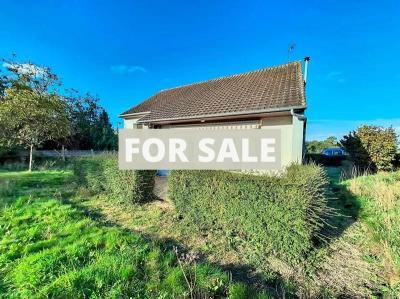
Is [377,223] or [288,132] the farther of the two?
[288,132]

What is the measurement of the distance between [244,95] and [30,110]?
1186cm

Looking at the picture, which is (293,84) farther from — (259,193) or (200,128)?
(259,193)

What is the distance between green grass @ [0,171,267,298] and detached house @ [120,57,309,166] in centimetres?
565

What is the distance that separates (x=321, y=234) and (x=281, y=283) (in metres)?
1.71

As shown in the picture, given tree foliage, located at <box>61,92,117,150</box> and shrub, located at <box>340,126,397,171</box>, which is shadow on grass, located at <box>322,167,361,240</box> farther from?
tree foliage, located at <box>61,92,117,150</box>

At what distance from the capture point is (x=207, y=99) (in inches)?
487

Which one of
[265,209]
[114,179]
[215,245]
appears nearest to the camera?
[265,209]

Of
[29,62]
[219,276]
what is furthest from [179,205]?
[29,62]

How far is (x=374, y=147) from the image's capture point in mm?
11461

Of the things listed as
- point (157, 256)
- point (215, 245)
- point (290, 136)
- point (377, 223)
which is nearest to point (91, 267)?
point (157, 256)

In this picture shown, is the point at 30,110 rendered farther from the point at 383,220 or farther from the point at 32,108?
the point at 383,220

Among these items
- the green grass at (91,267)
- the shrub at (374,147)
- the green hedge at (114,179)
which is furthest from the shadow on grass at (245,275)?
the shrub at (374,147)

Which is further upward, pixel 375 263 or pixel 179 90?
pixel 179 90

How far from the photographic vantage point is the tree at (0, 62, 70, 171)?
517 inches
